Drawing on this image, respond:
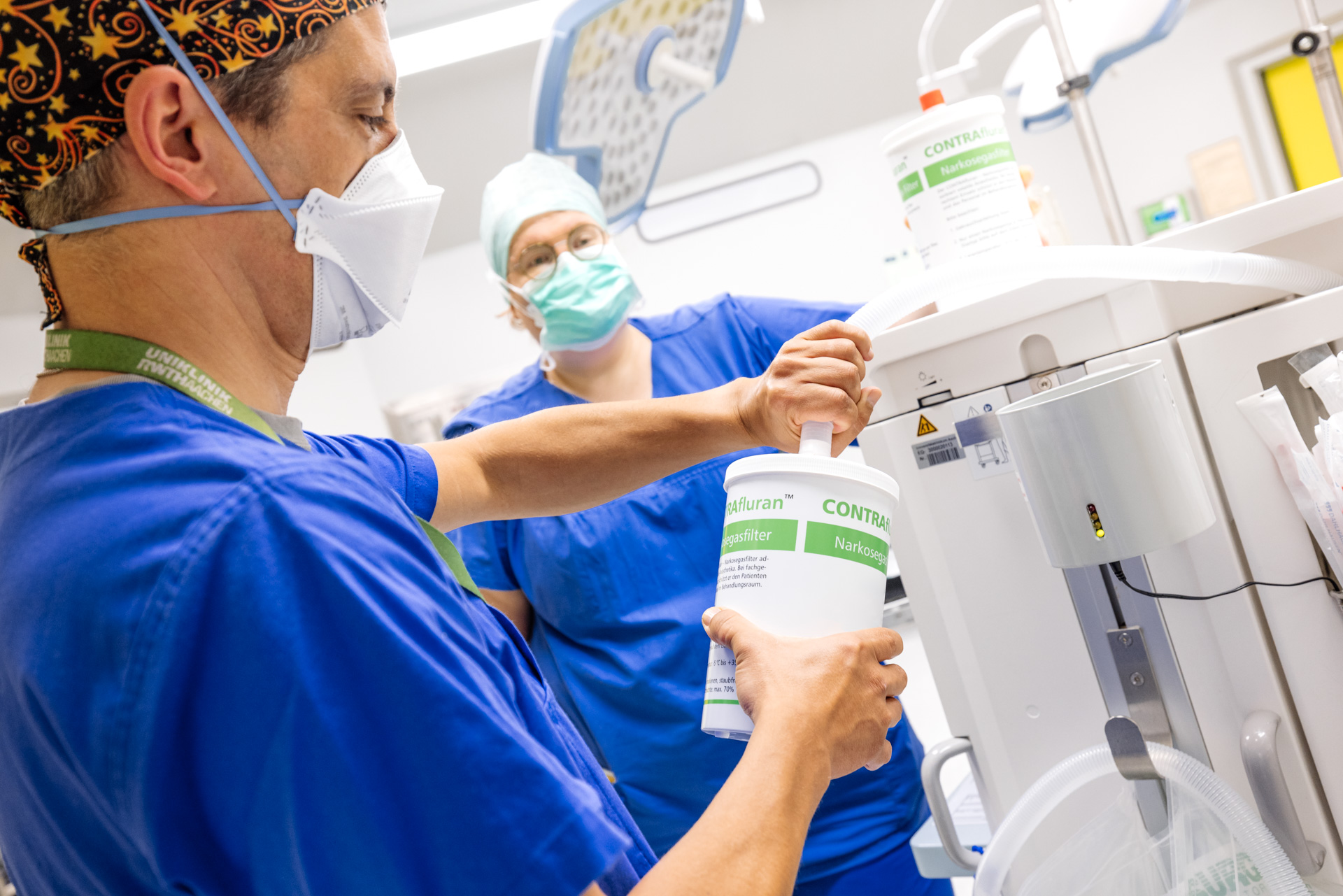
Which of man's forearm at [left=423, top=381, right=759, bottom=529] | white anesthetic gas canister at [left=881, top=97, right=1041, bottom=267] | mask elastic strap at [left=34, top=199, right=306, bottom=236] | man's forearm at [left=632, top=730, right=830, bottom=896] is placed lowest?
man's forearm at [left=632, top=730, right=830, bottom=896]

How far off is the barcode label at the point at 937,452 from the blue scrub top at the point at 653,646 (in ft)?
1.75

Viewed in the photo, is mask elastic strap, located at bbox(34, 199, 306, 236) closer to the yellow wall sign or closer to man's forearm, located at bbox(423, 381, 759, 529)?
man's forearm, located at bbox(423, 381, 759, 529)

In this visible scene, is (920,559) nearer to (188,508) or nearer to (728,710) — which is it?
(728,710)

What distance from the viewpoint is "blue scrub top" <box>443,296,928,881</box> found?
1271mm

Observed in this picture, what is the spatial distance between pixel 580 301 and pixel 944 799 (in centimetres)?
102

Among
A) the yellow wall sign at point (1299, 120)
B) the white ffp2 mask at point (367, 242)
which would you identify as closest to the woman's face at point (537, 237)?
the white ffp2 mask at point (367, 242)

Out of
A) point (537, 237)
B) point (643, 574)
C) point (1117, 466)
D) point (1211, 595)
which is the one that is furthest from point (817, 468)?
point (537, 237)

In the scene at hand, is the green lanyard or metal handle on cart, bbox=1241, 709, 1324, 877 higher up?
the green lanyard

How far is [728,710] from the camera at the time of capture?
67cm

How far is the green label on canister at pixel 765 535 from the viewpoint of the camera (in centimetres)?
67

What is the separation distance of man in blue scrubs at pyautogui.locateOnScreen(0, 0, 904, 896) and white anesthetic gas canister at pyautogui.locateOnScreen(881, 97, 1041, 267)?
429mm

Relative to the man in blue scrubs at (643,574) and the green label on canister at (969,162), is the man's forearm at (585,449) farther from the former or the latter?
the green label on canister at (969,162)

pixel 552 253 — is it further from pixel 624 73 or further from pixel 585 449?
pixel 585 449

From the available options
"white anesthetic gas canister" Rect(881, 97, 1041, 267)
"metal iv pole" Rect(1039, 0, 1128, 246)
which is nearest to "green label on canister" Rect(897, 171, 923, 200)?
"white anesthetic gas canister" Rect(881, 97, 1041, 267)
